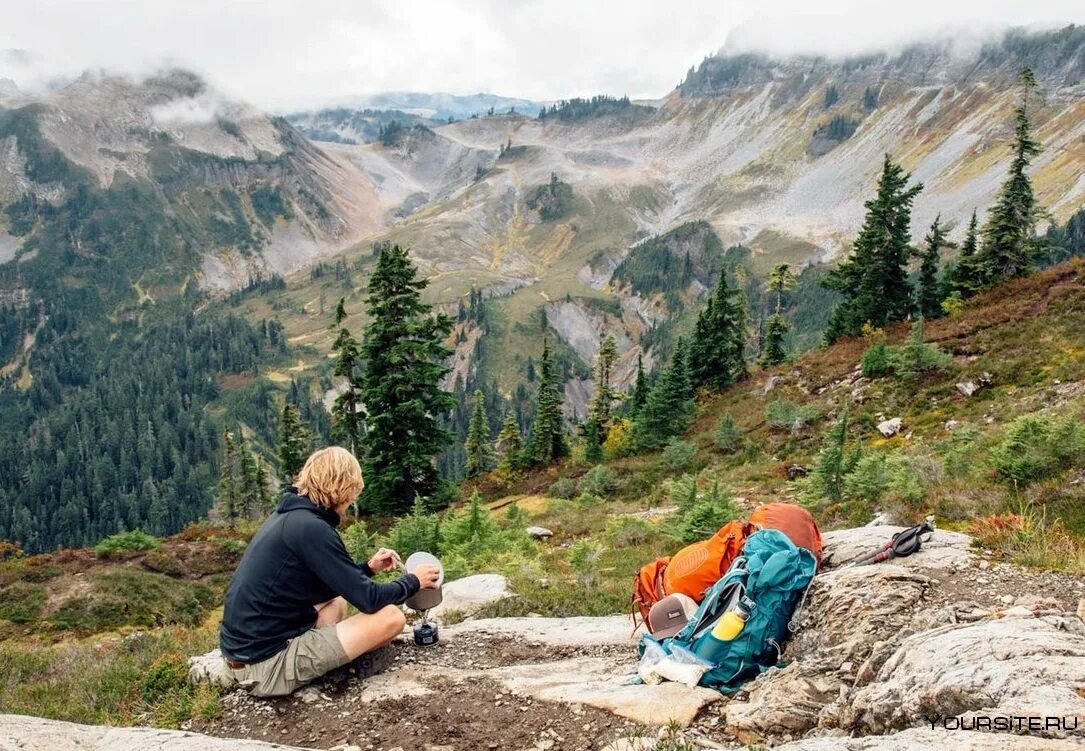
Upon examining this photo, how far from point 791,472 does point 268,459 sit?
7166 inches

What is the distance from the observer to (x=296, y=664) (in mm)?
6043

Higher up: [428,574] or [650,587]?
[428,574]

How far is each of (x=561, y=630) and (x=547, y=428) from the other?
1571 inches

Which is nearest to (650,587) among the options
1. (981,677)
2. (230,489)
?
(981,677)

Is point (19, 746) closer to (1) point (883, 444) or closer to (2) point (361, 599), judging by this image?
(2) point (361, 599)

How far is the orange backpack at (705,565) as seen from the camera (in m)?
6.63

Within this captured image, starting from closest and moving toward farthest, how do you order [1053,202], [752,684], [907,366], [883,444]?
1. [752,684]
2. [883,444]
3. [907,366]
4. [1053,202]

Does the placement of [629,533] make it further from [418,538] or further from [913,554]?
[913,554]

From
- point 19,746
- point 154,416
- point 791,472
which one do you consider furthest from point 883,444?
point 154,416

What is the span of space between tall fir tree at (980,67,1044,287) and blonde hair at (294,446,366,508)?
3656 centimetres

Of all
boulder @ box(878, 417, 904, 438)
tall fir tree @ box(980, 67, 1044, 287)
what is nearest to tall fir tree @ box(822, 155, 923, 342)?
tall fir tree @ box(980, 67, 1044, 287)

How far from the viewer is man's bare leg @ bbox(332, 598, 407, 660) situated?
6137 mm

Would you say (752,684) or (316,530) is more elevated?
(316,530)

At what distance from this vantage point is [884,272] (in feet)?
121
